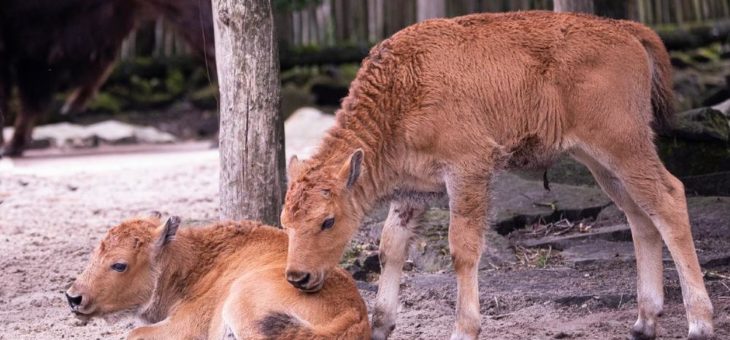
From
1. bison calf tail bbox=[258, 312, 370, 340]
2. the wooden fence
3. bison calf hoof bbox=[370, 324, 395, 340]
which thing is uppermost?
bison calf tail bbox=[258, 312, 370, 340]

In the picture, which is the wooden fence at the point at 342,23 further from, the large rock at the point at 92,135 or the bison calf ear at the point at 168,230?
the bison calf ear at the point at 168,230

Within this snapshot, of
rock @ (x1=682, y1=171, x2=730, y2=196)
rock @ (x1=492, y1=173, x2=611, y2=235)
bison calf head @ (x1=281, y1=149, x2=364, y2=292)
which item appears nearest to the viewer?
bison calf head @ (x1=281, y1=149, x2=364, y2=292)

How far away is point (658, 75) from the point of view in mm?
7160

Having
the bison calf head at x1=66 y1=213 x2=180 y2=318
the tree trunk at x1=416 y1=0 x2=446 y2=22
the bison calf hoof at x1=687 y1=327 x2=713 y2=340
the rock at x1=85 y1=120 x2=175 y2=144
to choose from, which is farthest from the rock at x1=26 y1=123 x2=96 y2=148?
the bison calf hoof at x1=687 y1=327 x2=713 y2=340

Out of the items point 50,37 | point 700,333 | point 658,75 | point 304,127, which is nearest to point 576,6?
point 658,75

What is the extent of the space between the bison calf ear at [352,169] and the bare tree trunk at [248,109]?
1.49 m

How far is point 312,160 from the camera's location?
21.0 ft

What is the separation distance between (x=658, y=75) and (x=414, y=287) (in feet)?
6.84

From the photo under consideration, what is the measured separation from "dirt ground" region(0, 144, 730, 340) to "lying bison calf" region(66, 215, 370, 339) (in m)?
0.28

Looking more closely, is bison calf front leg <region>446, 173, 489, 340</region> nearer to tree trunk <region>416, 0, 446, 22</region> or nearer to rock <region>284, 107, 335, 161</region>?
rock <region>284, 107, 335, 161</region>

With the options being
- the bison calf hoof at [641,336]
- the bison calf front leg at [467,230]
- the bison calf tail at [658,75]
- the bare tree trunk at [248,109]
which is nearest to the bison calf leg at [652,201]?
the bison calf hoof at [641,336]

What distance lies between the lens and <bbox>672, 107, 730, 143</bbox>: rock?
958 centimetres

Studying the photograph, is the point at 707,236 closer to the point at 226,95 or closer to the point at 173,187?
the point at 226,95

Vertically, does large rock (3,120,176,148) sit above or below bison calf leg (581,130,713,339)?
below
